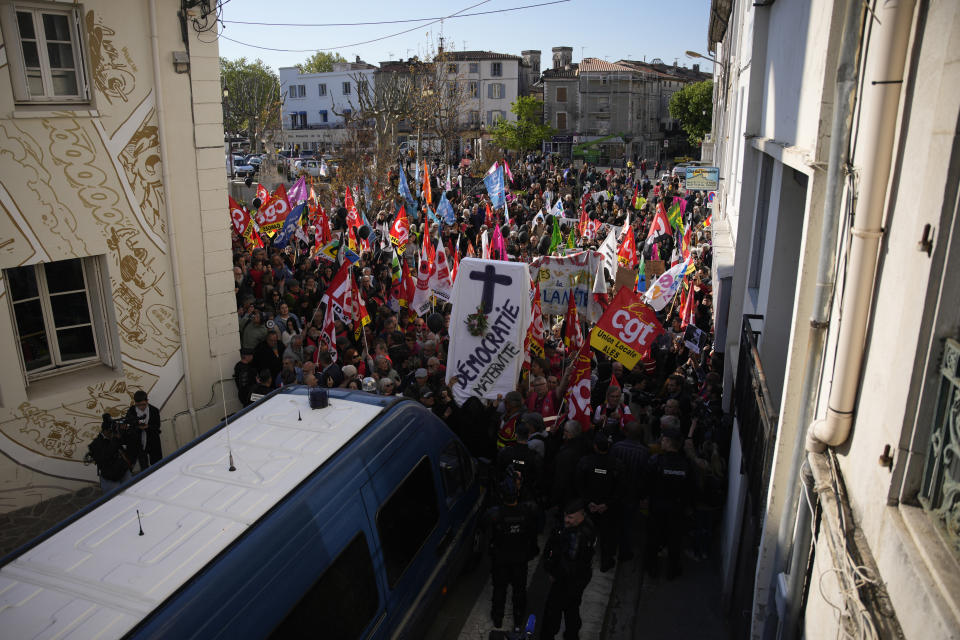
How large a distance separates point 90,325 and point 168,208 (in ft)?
5.71

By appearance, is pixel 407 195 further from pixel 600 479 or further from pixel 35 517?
pixel 600 479

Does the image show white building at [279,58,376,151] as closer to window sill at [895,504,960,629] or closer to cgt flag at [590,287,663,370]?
cgt flag at [590,287,663,370]

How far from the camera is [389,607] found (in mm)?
5102

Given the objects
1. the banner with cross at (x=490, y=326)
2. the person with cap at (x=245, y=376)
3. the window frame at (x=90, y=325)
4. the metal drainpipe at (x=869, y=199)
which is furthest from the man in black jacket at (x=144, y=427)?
the metal drainpipe at (x=869, y=199)

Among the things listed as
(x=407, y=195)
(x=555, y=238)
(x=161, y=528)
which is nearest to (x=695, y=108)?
(x=407, y=195)

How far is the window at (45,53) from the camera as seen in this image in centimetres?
759

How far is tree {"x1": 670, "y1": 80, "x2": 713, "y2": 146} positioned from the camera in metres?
57.5

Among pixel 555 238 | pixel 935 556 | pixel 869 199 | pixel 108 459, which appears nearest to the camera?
pixel 935 556

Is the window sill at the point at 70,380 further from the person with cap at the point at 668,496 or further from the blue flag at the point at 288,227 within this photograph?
the blue flag at the point at 288,227

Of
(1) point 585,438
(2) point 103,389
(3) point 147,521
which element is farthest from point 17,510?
(1) point 585,438

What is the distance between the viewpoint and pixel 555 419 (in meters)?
8.52

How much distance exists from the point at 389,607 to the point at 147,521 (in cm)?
182

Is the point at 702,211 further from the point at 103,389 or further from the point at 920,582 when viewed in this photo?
the point at 920,582

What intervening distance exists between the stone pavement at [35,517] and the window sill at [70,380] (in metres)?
1.33
